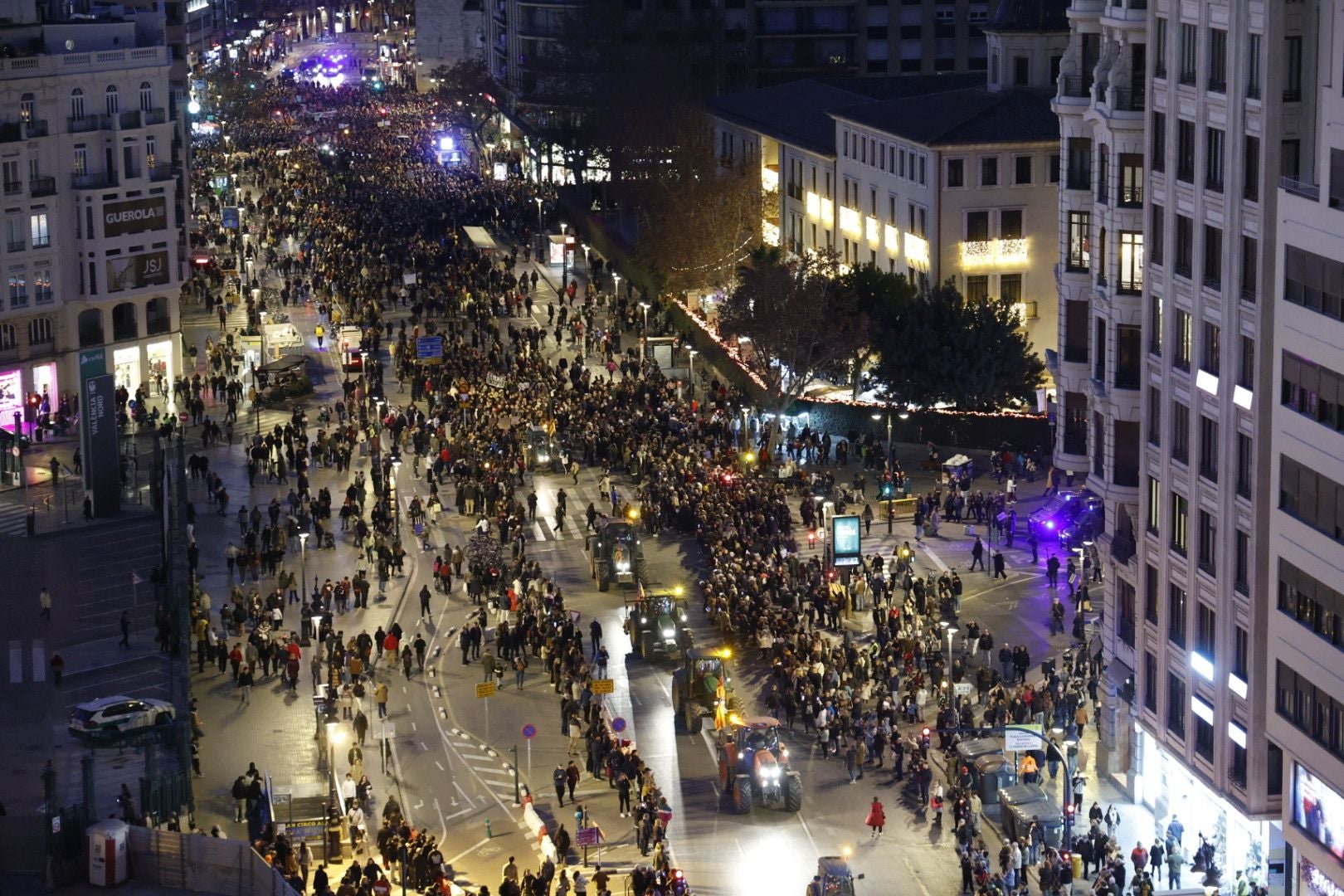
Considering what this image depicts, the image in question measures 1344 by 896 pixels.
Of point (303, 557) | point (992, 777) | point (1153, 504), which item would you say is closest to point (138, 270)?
point (303, 557)

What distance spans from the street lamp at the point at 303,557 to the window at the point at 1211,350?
100ft

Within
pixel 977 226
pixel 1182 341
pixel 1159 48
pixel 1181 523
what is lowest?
pixel 1181 523

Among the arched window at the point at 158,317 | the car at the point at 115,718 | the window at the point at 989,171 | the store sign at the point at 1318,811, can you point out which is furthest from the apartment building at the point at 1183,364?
the arched window at the point at 158,317

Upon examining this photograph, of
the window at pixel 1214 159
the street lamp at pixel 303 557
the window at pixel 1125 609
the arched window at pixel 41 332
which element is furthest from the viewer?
the arched window at pixel 41 332

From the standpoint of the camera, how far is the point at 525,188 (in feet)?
594

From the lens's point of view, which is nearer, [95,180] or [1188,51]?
[1188,51]

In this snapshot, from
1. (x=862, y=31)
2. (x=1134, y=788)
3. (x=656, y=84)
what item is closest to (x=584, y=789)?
(x=1134, y=788)

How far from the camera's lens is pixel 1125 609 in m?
64.6

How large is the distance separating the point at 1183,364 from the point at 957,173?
52140 millimetres

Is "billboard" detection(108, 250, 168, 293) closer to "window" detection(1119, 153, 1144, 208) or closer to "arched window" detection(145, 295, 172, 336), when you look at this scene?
"arched window" detection(145, 295, 172, 336)

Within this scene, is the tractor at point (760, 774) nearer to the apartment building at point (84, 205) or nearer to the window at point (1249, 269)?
the window at point (1249, 269)

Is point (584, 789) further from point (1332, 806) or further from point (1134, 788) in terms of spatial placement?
point (1332, 806)

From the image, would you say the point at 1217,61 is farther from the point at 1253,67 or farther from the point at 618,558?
the point at 618,558

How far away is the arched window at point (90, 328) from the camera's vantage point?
106 meters
